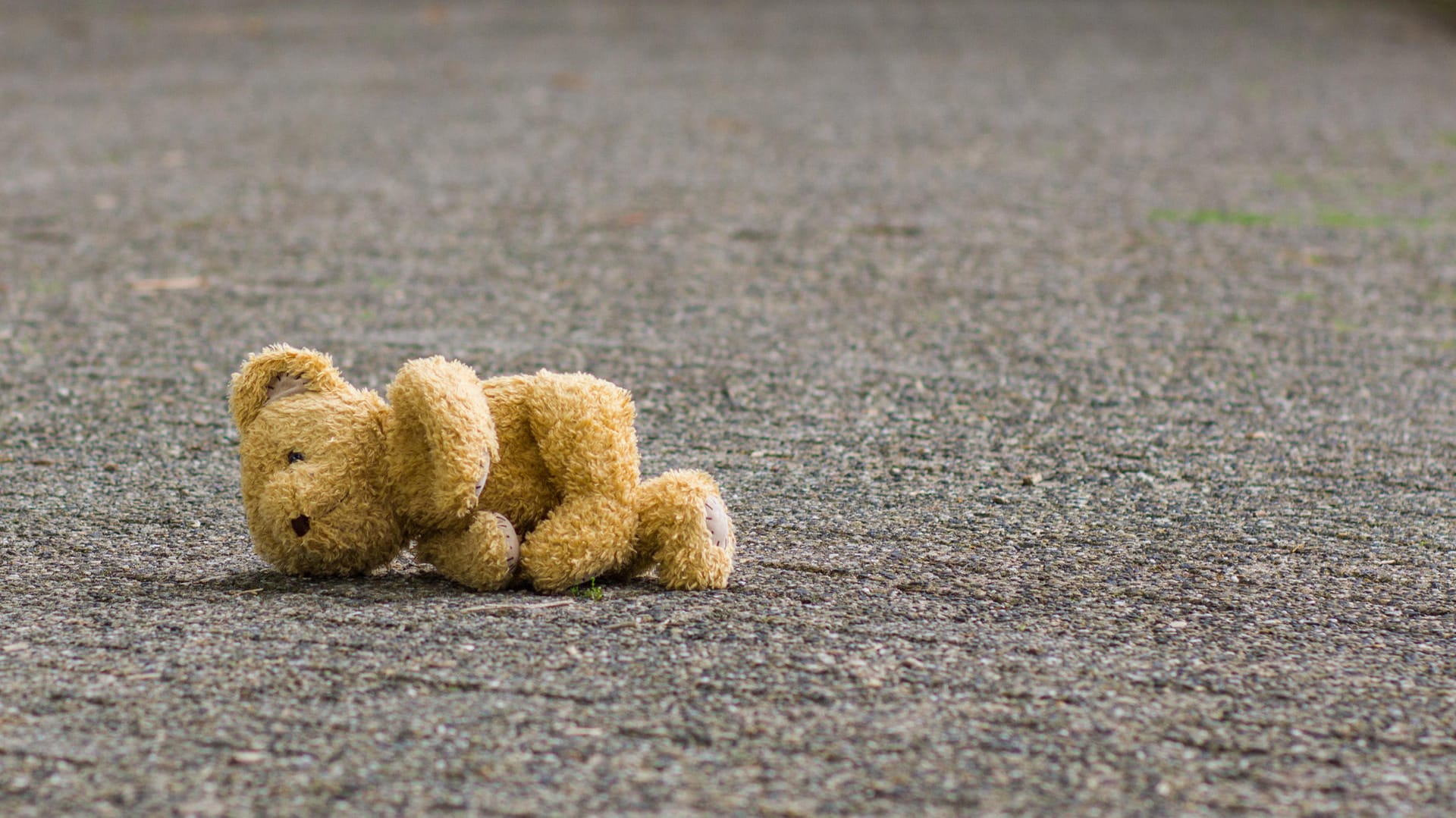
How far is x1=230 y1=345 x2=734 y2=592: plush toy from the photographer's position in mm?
2369

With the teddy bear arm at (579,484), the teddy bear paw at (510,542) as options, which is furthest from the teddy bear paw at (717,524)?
the teddy bear paw at (510,542)

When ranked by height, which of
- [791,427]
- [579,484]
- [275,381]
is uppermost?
[275,381]

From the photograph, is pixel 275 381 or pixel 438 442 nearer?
pixel 438 442

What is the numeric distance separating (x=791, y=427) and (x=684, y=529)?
1.26 meters

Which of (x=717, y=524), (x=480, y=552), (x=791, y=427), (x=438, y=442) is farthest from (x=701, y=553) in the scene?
(x=791, y=427)

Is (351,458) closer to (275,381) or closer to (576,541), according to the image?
(275,381)

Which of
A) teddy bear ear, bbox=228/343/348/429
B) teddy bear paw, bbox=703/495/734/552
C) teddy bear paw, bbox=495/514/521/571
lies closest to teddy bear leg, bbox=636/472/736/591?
teddy bear paw, bbox=703/495/734/552

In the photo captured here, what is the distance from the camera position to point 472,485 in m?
2.32

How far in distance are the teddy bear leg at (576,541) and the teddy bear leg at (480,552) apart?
37 mm

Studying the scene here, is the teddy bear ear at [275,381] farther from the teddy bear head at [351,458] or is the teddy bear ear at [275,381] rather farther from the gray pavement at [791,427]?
the gray pavement at [791,427]

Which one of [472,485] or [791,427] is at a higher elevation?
[472,485]

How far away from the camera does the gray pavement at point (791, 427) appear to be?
1.94 m

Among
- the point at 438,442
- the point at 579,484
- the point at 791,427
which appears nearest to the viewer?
the point at 438,442

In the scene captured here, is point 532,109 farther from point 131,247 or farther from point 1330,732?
point 1330,732
